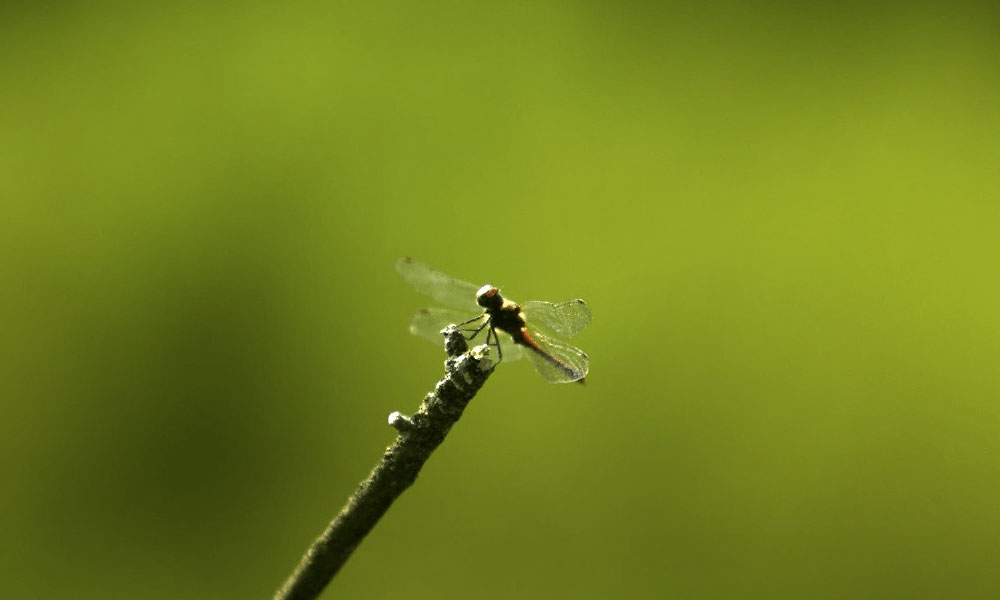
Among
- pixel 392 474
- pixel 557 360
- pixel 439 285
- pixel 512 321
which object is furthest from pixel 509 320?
pixel 392 474

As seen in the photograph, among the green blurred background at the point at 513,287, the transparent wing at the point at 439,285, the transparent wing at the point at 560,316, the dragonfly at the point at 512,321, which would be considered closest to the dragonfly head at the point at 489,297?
the dragonfly at the point at 512,321

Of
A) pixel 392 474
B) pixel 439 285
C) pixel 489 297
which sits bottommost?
pixel 392 474

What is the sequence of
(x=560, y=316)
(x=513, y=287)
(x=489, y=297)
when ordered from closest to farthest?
1. (x=489, y=297)
2. (x=560, y=316)
3. (x=513, y=287)

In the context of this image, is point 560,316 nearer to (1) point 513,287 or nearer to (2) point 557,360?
(2) point 557,360

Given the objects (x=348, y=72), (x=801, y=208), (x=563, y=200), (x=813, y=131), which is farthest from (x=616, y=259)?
(x=348, y=72)

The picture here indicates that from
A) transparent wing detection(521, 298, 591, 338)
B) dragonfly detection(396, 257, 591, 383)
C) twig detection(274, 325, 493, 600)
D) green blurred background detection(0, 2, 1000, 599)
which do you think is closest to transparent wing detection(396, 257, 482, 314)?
dragonfly detection(396, 257, 591, 383)

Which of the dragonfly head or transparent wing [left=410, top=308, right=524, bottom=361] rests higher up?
transparent wing [left=410, top=308, right=524, bottom=361]

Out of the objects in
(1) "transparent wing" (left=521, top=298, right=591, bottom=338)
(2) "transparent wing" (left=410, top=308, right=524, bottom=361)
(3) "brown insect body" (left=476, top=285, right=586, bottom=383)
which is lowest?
(3) "brown insect body" (left=476, top=285, right=586, bottom=383)

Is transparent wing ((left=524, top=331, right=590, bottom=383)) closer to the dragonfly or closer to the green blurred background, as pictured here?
the dragonfly

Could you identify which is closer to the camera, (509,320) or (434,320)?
(509,320)
